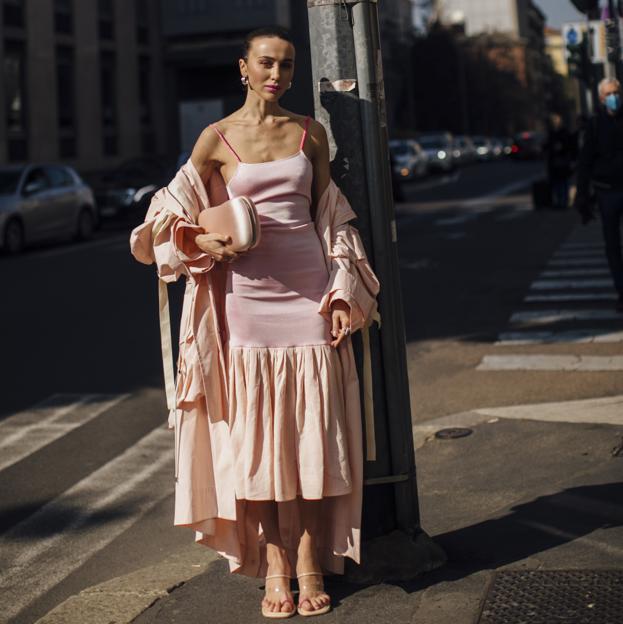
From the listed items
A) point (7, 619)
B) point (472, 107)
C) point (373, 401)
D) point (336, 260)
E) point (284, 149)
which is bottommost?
point (7, 619)

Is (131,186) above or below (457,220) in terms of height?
above

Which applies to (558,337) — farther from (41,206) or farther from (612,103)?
(41,206)

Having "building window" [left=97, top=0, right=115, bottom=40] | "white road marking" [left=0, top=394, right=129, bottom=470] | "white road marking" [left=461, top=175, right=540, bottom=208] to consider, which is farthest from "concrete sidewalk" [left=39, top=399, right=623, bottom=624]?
"building window" [left=97, top=0, right=115, bottom=40]

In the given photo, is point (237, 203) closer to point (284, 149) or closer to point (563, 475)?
point (284, 149)

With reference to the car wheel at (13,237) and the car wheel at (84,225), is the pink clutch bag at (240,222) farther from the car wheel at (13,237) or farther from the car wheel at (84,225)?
the car wheel at (84,225)

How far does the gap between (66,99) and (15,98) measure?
326 cm

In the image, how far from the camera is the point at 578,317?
38.0 feet

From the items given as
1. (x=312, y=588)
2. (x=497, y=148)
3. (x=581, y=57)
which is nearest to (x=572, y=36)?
(x=581, y=57)

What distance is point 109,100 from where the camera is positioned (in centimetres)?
4478

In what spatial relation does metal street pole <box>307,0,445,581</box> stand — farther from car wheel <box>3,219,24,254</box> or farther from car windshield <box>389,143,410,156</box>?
car windshield <box>389,143,410,156</box>

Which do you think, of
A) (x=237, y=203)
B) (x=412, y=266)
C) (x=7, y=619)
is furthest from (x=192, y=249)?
(x=412, y=266)

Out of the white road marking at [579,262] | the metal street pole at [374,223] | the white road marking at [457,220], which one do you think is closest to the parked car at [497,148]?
the white road marking at [457,220]

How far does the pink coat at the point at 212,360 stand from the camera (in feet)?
14.0

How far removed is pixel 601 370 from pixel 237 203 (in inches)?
211
